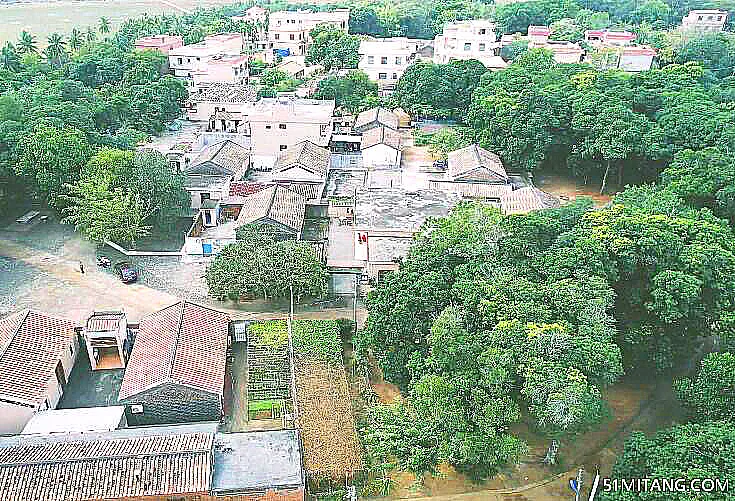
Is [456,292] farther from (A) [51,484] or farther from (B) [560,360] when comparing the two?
(A) [51,484]

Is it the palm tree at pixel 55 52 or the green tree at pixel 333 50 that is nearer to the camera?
the palm tree at pixel 55 52

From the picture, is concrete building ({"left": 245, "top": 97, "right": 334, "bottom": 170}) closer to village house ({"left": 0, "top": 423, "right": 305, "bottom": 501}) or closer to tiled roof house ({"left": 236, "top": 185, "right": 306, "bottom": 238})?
tiled roof house ({"left": 236, "top": 185, "right": 306, "bottom": 238})

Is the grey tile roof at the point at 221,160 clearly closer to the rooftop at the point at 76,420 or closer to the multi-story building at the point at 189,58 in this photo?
the rooftop at the point at 76,420

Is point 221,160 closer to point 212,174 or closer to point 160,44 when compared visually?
point 212,174

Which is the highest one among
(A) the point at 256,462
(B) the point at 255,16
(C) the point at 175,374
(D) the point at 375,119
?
(B) the point at 255,16

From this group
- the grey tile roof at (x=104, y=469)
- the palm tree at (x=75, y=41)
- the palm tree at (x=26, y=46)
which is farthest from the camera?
the palm tree at (x=75, y=41)

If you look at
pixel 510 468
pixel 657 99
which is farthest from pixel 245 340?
pixel 657 99

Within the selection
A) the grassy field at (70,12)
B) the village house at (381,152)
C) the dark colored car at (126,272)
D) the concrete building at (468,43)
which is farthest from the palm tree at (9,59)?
the concrete building at (468,43)

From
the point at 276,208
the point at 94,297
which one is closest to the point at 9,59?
the point at 94,297
